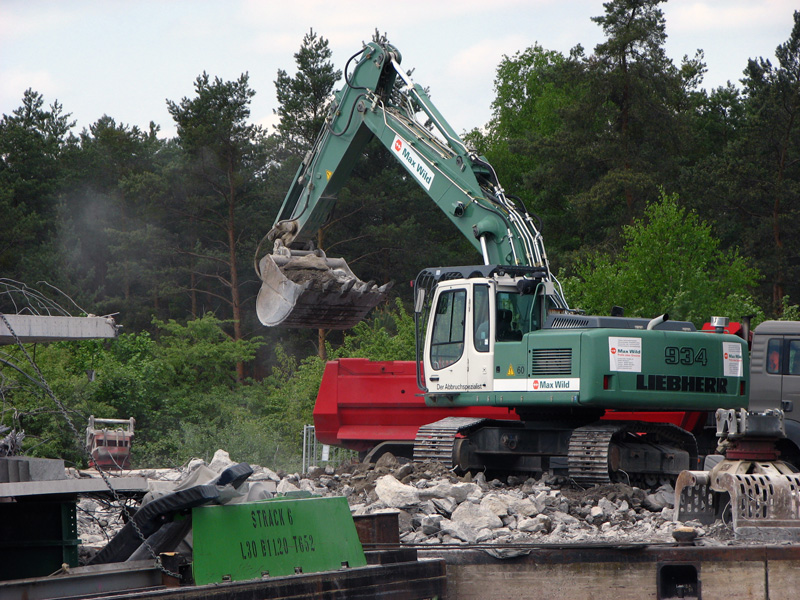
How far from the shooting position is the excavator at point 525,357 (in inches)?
411

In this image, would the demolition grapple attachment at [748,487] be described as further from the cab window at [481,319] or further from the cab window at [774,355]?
the cab window at [774,355]

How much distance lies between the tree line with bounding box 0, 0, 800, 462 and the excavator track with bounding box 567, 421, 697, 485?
52.1ft

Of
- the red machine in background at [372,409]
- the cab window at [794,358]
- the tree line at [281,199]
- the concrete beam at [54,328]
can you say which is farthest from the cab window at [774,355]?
the tree line at [281,199]

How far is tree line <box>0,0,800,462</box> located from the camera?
31.1 m

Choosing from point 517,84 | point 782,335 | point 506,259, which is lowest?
point 782,335

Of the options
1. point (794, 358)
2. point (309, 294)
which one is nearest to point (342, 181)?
point (309, 294)

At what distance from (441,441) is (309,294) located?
3121 millimetres

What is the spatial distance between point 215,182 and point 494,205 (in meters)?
22.7

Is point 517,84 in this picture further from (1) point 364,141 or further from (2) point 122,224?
(1) point 364,141

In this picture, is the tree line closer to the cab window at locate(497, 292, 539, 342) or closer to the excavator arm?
the excavator arm

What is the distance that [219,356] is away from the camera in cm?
3145

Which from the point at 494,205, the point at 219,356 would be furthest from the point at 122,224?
the point at 494,205

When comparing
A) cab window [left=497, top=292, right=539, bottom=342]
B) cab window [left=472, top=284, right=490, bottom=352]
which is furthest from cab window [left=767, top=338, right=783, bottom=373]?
cab window [left=472, top=284, right=490, bottom=352]

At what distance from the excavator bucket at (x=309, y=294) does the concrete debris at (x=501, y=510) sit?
2924 millimetres
